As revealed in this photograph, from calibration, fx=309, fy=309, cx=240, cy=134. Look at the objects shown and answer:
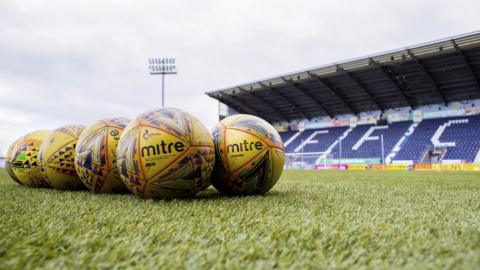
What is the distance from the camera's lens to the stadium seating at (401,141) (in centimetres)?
2546

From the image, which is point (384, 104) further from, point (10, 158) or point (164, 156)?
point (164, 156)

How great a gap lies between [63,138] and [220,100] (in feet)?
101

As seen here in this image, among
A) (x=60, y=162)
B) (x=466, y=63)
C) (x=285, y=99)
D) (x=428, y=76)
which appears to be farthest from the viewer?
(x=285, y=99)

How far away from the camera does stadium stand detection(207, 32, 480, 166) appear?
Result: 22.6 meters

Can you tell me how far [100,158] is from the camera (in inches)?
130

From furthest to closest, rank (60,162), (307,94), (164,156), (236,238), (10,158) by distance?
1. (307,94)
2. (10,158)
3. (60,162)
4. (164,156)
5. (236,238)

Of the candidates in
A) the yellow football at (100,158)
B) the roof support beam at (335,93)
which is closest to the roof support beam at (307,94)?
the roof support beam at (335,93)

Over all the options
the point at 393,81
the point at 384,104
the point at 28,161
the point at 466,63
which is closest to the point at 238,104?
the point at 384,104

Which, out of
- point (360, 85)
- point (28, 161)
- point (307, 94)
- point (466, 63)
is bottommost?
point (28, 161)

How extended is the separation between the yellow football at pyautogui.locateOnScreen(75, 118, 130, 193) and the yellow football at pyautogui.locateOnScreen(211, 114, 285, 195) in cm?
110

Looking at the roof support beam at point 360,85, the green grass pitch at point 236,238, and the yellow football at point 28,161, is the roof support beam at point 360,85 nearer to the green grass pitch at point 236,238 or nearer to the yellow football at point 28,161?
the yellow football at point 28,161

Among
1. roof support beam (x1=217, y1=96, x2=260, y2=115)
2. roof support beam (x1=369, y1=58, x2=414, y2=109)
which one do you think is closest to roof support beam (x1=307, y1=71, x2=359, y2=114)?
roof support beam (x1=369, y1=58, x2=414, y2=109)

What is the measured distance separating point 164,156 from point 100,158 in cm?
100

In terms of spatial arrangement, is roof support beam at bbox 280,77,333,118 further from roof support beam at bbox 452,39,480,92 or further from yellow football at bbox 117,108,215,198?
yellow football at bbox 117,108,215,198
